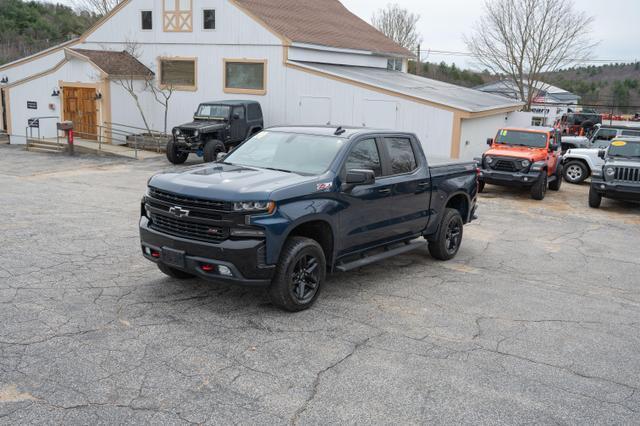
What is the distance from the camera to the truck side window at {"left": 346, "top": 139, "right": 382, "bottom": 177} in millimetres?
7160

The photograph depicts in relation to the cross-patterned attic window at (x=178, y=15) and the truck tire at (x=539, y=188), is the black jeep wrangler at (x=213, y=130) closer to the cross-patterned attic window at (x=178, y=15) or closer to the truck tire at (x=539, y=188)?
the cross-patterned attic window at (x=178, y=15)

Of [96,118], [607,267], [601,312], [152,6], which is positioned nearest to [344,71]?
[152,6]

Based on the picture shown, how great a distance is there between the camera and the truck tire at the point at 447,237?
28.8ft

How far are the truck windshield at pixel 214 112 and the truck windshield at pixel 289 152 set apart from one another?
1315cm

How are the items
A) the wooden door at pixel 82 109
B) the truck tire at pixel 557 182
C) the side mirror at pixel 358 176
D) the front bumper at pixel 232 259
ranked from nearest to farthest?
the front bumper at pixel 232 259 < the side mirror at pixel 358 176 < the truck tire at pixel 557 182 < the wooden door at pixel 82 109

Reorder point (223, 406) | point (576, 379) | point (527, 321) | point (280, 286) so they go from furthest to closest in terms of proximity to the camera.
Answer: point (527, 321), point (280, 286), point (576, 379), point (223, 406)

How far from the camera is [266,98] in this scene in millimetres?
23609

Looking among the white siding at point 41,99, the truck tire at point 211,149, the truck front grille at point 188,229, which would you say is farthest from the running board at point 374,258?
the white siding at point 41,99

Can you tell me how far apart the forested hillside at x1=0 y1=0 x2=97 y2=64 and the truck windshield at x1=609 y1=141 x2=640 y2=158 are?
43.1m

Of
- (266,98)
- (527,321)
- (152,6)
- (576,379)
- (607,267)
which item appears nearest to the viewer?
(576,379)

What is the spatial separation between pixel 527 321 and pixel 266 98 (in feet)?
60.7

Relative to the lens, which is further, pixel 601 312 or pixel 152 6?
pixel 152 6

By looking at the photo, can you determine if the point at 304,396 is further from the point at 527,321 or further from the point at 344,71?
the point at 344,71

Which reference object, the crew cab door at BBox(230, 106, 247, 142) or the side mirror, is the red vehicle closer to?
the crew cab door at BBox(230, 106, 247, 142)
